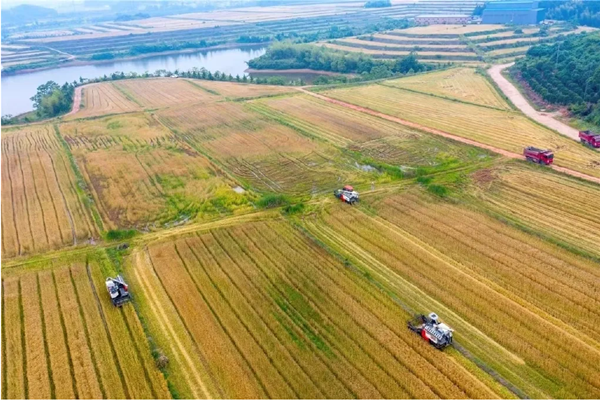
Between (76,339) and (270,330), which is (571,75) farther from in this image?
(76,339)

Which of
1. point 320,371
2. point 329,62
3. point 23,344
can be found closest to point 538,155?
point 320,371

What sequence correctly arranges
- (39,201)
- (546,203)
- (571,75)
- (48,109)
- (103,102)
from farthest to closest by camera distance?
(103,102), (48,109), (571,75), (39,201), (546,203)

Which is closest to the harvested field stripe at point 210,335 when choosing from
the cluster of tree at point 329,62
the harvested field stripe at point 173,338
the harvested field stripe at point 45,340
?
the harvested field stripe at point 173,338

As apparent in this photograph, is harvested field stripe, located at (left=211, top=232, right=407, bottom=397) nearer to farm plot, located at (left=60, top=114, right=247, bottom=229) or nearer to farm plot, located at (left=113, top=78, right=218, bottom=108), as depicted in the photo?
farm plot, located at (left=60, top=114, right=247, bottom=229)

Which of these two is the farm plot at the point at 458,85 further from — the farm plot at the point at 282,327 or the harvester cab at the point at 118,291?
the harvester cab at the point at 118,291

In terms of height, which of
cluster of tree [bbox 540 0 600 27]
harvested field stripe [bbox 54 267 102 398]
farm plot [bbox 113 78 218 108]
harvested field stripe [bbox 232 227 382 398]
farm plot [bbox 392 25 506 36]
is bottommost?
harvested field stripe [bbox 54 267 102 398]

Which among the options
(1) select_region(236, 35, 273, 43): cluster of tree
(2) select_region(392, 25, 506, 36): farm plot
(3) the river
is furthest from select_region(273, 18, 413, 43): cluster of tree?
(2) select_region(392, 25, 506, 36): farm plot

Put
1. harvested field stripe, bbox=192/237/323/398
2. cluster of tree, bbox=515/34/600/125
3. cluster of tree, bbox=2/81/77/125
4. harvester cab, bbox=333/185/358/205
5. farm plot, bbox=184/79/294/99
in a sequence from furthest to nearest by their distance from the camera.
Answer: farm plot, bbox=184/79/294/99 < cluster of tree, bbox=2/81/77/125 < cluster of tree, bbox=515/34/600/125 < harvester cab, bbox=333/185/358/205 < harvested field stripe, bbox=192/237/323/398

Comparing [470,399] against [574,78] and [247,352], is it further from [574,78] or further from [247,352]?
[574,78]

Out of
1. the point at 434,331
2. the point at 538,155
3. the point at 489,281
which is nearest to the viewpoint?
the point at 434,331
